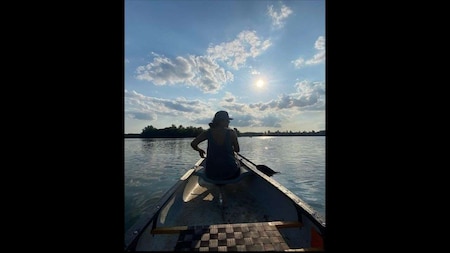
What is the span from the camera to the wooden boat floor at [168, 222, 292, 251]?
90.0 inches

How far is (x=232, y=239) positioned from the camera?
241 centimetres

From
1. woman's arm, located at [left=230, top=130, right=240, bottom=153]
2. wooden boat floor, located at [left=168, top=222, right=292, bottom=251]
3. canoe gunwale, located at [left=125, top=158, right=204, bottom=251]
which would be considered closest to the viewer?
canoe gunwale, located at [left=125, top=158, right=204, bottom=251]

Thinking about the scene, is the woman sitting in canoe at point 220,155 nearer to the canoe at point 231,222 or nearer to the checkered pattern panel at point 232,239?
the canoe at point 231,222

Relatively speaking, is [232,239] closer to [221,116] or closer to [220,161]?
[220,161]

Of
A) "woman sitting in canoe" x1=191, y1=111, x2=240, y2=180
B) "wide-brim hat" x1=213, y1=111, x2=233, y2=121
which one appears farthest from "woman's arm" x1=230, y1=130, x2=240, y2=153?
"wide-brim hat" x1=213, y1=111, x2=233, y2=121

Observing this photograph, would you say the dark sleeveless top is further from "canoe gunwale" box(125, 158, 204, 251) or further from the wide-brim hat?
"canoe gunwale" box(125, 158, 204, 251)

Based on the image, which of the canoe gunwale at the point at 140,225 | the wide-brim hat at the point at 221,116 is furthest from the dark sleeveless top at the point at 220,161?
the canoe gunwale at the point at 140,225

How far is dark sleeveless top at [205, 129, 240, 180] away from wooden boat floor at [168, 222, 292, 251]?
1.66 meters
